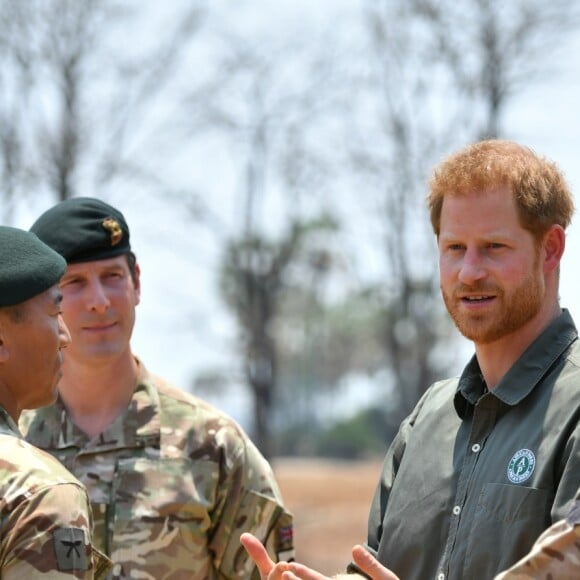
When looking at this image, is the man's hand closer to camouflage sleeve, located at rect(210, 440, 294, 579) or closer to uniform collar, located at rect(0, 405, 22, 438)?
uniform collar, located at rect(0, 405, 22, 438)

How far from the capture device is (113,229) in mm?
4820

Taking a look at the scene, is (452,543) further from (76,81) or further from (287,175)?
(287,175)

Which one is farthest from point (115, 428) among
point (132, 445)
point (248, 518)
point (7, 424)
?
point (7, 424)

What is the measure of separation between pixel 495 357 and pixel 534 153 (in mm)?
615

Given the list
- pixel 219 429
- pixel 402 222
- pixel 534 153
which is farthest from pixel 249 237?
pixel 534 153

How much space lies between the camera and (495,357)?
373cm

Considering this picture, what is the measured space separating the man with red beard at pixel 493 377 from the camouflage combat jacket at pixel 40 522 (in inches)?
27.7

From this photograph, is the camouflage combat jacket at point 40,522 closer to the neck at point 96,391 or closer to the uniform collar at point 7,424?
the uniform collar at point 7,424

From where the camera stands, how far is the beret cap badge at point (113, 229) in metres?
4.80

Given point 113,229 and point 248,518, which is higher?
point 113,229

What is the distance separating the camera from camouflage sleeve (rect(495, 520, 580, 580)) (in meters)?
3.04

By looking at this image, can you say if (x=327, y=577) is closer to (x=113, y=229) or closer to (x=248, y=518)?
(x=248, y=518)

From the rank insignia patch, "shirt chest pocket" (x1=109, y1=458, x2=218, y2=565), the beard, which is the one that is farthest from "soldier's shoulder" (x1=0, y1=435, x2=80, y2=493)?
"shirt chest pocket" (x1=109, y1=458, x2=218, y2=565)

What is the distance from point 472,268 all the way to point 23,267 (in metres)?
1.25
